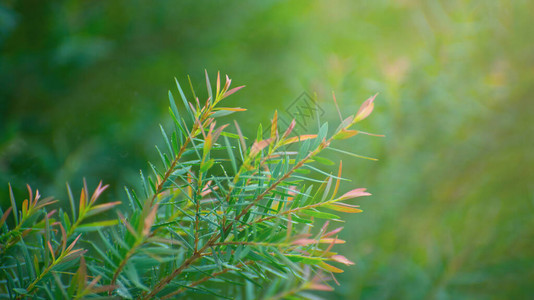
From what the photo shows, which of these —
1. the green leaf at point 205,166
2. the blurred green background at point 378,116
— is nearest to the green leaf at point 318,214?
the green leaf at point 205,166

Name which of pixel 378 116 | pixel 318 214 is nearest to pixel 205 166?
pixel 318 214

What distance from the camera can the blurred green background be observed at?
18.0 inches

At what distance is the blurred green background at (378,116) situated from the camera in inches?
18.0

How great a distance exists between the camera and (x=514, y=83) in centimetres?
49

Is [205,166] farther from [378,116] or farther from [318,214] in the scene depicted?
[378,116]

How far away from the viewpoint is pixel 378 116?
46 centimetres

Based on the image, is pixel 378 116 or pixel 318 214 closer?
pixel 318 214

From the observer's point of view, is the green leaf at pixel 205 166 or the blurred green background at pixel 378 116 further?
the blurred green background at pixel 378 116

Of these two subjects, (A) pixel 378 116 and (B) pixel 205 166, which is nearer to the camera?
(B) pixel 205 166

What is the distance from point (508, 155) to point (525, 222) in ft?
0.32

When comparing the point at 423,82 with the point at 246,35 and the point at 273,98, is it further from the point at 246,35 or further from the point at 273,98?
the point at 246,35

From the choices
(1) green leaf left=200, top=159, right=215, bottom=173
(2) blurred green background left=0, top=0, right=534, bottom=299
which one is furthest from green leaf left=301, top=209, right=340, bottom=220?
(2) blurred green background left=0, top=0, right=534, bottom=299

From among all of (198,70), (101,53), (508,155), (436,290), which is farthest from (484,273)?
(101,53)

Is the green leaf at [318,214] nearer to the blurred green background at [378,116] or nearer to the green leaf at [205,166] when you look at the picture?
the green leaf at [205,166]
